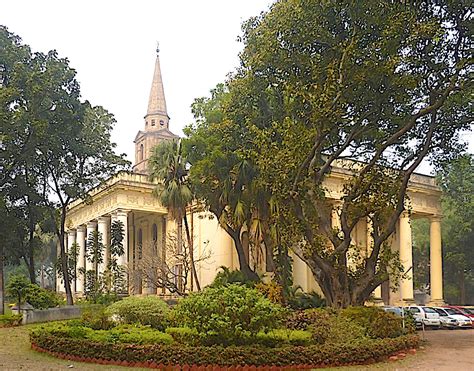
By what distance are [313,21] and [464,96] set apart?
5.61 m

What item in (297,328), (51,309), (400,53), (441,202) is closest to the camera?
(297,328)

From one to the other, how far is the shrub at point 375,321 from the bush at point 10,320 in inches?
543

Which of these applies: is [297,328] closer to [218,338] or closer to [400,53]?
[218,338]

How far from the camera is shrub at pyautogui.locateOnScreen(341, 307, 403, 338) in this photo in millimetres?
18250

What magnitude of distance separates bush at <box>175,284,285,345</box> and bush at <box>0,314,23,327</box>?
13227mm

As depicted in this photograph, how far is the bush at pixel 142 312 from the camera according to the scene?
19.0m

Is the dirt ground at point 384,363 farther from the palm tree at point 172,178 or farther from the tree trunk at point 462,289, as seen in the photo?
the tree trunk at point 462,289

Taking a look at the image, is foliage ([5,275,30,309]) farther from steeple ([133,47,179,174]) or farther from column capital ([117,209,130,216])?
steeple ([133,47,179,174])

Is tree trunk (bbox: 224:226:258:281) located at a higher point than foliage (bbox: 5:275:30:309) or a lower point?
higher

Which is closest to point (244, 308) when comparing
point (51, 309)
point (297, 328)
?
point (297, 328)

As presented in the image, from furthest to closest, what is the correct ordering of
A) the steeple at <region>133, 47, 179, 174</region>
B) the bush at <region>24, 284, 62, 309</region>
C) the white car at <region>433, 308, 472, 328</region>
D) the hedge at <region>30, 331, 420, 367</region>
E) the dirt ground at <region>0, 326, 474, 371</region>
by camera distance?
the steeple at <region>133, 47, 179, 174</region> → the white car at <region>433, 308, 472, 328</region> → the bush at <region>24, 284, 62, 309</region> → the dirt ground at <region>0, 326, 474, 371</region> → the hedge at <region>30, 331, 420, 367</region>

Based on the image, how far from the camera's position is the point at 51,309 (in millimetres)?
27875

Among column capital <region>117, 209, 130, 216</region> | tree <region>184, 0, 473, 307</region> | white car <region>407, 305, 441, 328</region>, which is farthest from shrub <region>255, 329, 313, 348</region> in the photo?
column capital <region>117, 209, 130, 216</region>

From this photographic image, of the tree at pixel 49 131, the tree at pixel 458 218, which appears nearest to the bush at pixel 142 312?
the tree at pixel 49 131
